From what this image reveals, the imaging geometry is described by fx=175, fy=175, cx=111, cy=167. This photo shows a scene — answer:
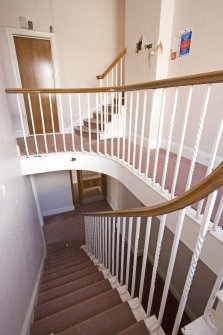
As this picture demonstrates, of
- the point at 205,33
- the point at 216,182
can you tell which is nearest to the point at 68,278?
the point at 216,182

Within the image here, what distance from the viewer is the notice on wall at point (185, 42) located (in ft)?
7.54

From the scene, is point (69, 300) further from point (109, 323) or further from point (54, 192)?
point (54, 192)

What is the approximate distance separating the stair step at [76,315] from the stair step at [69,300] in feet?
0.74

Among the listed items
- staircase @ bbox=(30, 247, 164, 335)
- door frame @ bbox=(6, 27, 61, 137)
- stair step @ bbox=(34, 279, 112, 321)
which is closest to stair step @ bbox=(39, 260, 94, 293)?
staircase @ bbox=(30, 247, 164, 335)

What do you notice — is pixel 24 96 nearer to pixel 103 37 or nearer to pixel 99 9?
pixel 103 37

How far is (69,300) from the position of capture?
1.66 metres

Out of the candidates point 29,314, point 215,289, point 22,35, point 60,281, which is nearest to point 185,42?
point 215,289

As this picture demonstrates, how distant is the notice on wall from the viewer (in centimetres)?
230

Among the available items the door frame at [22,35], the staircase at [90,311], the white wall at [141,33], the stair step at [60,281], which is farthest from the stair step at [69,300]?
the door frame at [22,35]

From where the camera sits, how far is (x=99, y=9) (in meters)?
3.84

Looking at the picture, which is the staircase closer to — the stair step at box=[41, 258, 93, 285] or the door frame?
the stair step at box=[41, 258, 93, 285]

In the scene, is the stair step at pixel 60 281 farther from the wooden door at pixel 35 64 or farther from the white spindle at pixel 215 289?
the wooden door at pixel 35 64

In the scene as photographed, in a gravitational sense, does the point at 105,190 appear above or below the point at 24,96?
below

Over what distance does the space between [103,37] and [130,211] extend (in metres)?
4.41
